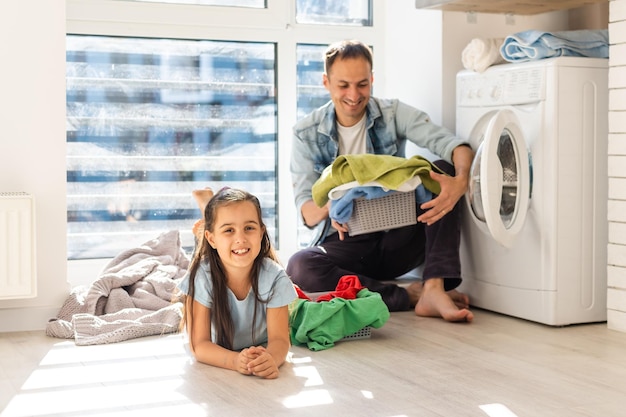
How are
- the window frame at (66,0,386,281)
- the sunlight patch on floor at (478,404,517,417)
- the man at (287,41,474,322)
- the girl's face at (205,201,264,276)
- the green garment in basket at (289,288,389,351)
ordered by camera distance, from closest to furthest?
the sunlight patch on floor at (478,404,517,417), the girl's face at (205,201,264,276), the green garment in basket at (289,288,389,351), the man at (287,41,474,322), the window frame at (66,0,386,281)

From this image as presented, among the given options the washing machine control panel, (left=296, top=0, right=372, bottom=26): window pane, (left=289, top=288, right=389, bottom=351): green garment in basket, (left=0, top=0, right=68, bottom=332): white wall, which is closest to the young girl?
(left=289, top=288, right=389, bottom=351): green garment in basket

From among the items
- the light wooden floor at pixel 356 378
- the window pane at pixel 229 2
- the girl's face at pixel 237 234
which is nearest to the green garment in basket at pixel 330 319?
the light wooden floor at pixel 356 378

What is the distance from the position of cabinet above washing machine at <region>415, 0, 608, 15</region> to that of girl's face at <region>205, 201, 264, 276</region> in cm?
134

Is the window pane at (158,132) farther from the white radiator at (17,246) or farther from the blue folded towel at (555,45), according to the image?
the blue folded towel at (555,45)

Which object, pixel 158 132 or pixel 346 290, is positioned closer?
pixel 346 290

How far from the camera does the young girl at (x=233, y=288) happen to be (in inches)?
94.8

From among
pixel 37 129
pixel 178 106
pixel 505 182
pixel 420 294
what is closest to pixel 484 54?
pixel 505 182

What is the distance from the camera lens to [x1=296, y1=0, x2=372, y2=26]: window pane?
12.7 ft

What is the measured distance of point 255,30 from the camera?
12.3ft

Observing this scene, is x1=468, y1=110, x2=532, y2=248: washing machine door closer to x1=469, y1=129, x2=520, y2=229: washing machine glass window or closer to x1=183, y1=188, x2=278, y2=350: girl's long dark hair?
x1=469, y1=129, x2=520, y2=229: washing machine glass window

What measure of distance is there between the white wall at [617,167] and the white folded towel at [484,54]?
43 centimetres

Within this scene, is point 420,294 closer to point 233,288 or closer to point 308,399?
point 233,288

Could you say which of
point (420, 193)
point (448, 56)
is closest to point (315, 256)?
point (420, 193)

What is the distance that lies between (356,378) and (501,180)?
94 cm
